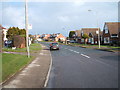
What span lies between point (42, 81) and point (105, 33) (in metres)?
46.6

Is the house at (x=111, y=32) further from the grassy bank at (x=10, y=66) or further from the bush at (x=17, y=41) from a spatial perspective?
the grassy bank at (x=10, y=66)

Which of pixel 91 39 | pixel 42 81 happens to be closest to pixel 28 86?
pixel 42 81

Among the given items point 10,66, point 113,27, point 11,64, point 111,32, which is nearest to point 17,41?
point 11,64

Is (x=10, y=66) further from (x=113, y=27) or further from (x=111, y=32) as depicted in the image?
(x=113, y=27)

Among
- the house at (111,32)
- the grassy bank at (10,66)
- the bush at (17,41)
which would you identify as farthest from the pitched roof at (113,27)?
the grassy bank at (10,66)

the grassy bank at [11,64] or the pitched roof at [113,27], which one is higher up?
the pitched roof at [113,27]

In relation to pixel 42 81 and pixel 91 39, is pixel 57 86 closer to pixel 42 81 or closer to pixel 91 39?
pixel 42 81

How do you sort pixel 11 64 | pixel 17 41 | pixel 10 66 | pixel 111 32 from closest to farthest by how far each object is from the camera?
pixel 10 66 < pixel 11 64 < pixel 17 41 < pixel 111 32

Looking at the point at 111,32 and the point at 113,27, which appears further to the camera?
the point at 113,27

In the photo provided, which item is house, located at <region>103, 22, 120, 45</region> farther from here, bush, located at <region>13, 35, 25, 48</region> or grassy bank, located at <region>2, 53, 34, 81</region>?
grassy bank, located at <region>2, 53, 34, 81</region>

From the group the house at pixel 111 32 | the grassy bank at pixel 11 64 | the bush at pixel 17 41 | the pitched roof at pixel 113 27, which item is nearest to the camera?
the grassy bank at pixel 11 64

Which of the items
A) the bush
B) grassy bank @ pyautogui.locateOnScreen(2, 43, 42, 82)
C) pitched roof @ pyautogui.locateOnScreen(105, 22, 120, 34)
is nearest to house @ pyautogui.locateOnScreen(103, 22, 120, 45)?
Answer: pitched roof @ pyautogui.locateOnScreen(105, 22, 120, 34)

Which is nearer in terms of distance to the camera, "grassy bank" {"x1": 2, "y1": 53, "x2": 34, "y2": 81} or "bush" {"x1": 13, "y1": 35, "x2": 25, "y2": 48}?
"grassy bank" {"x1": 2, "y1": 53, "x2": 34, "y2": 81}

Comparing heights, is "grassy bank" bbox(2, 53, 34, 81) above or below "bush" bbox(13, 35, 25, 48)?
below
